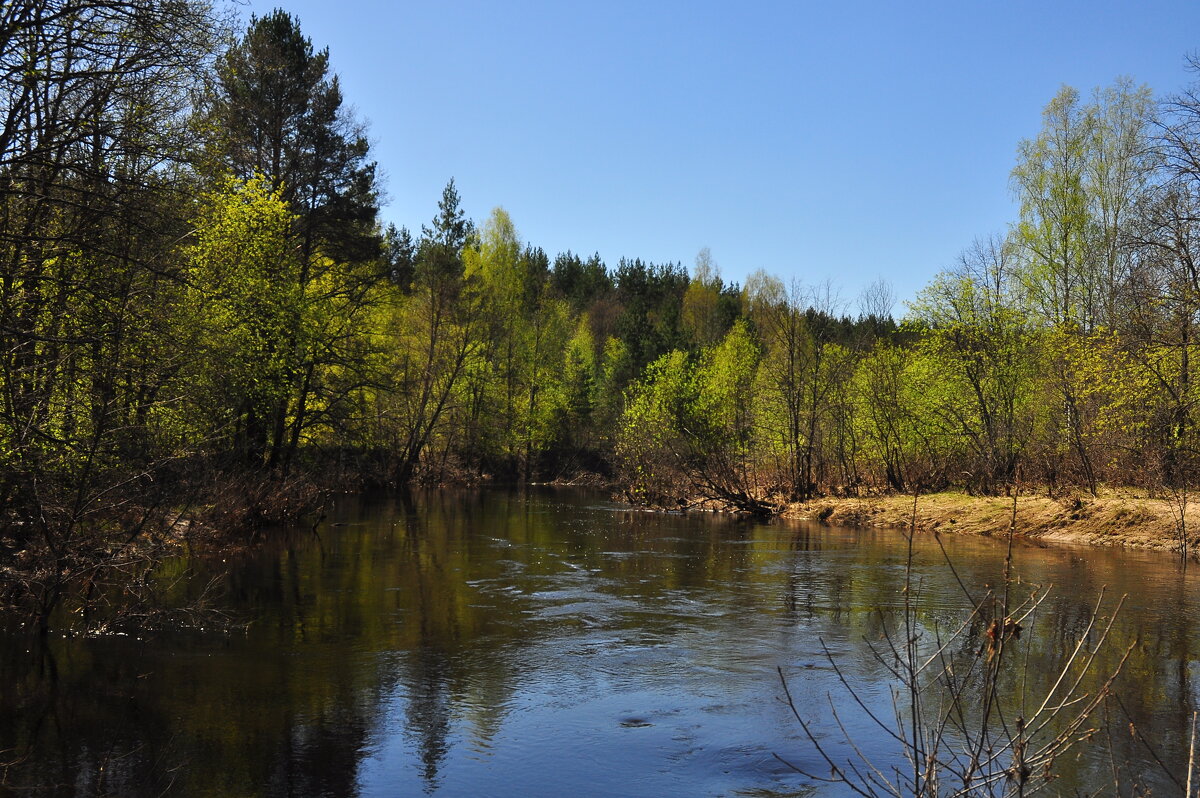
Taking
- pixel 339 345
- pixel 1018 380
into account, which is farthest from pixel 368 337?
pixel 1018 380

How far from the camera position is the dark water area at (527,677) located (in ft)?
25.9

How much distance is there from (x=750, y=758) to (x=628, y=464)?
93.5 ft

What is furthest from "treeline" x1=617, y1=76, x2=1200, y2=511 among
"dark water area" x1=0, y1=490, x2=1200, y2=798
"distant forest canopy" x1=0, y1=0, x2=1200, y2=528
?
"dark water area" x1=0, y1=490, x2=1200, y2=798

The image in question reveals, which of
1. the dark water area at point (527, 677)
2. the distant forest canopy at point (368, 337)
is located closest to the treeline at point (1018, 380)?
the distant forest canopy at point (368, 337)

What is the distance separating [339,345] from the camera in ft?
94.4

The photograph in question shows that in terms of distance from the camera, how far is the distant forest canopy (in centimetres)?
1126

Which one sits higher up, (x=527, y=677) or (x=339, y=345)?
(x=339, y=345)

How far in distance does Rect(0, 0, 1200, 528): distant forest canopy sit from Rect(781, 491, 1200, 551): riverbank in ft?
4.51

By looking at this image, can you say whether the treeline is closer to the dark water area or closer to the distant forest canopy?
the distant forest canopy

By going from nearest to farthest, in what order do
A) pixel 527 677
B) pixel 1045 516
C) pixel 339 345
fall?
pixel 527 677 < pixel 1045 516 < pixel 339 345

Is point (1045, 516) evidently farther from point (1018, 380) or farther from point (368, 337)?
point (368, 337)

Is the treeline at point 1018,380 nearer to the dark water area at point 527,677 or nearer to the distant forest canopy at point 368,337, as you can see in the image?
the distant forest canopy at point 368,337

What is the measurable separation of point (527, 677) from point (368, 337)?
22.4 m

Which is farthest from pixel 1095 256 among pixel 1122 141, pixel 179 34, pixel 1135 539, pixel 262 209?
pixel 179 34
